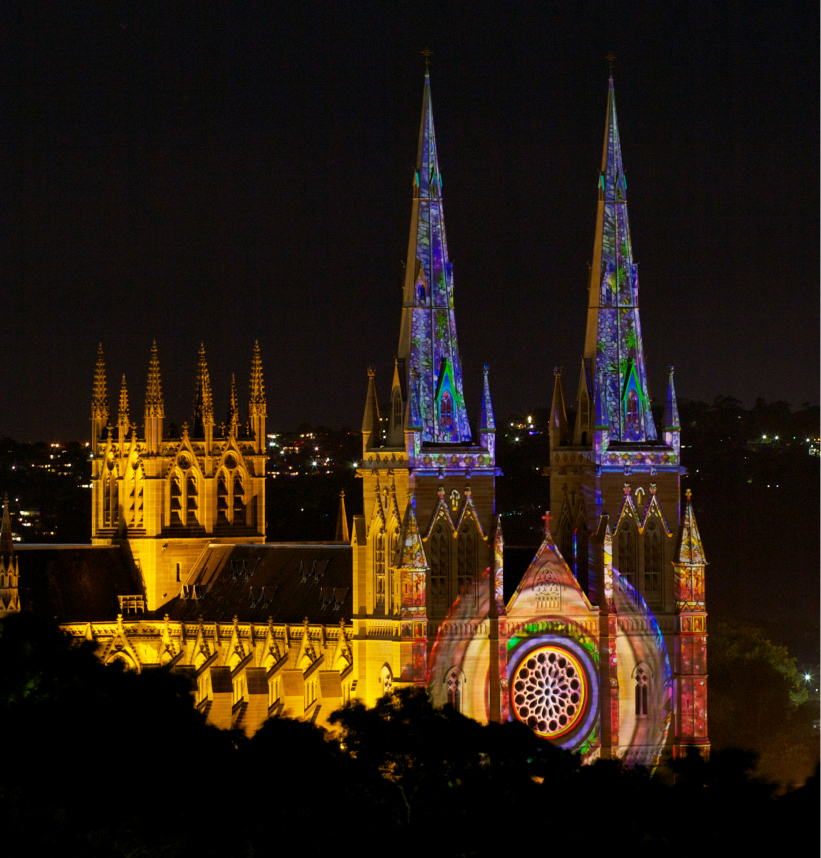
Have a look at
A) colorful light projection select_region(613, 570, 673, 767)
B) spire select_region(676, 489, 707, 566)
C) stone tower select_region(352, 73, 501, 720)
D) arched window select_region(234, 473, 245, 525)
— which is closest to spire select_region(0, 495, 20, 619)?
arched window select_region(234, 473, 245, 525)

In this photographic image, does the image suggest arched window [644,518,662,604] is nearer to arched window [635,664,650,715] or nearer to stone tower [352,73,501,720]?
arched window [635,664,650,715]

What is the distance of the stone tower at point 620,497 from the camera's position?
3969 inches

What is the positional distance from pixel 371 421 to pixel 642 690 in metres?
15.7

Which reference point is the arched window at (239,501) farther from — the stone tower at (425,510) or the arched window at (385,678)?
the arched window at (385,678)

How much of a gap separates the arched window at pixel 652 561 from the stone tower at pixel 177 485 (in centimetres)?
2491

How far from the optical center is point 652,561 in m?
102

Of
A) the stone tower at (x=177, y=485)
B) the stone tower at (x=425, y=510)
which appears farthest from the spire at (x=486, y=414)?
the stone tower at (x=177, y=485)

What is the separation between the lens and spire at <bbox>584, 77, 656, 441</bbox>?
103m

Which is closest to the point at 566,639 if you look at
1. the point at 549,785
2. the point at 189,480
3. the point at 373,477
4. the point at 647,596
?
the point at 647,596

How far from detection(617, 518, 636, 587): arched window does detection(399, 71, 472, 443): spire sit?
7483 mm

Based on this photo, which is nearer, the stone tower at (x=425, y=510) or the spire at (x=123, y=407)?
the stone tower at (x=425, y=510)

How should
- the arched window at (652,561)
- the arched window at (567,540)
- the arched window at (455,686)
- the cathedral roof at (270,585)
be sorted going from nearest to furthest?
the arched window at (455,686) → the arched window at (652,561) → the arched window at (567,540) → the cathedral roof at (270,585)

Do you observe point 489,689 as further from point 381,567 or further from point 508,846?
point 508,846

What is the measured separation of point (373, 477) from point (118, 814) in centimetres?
3499
